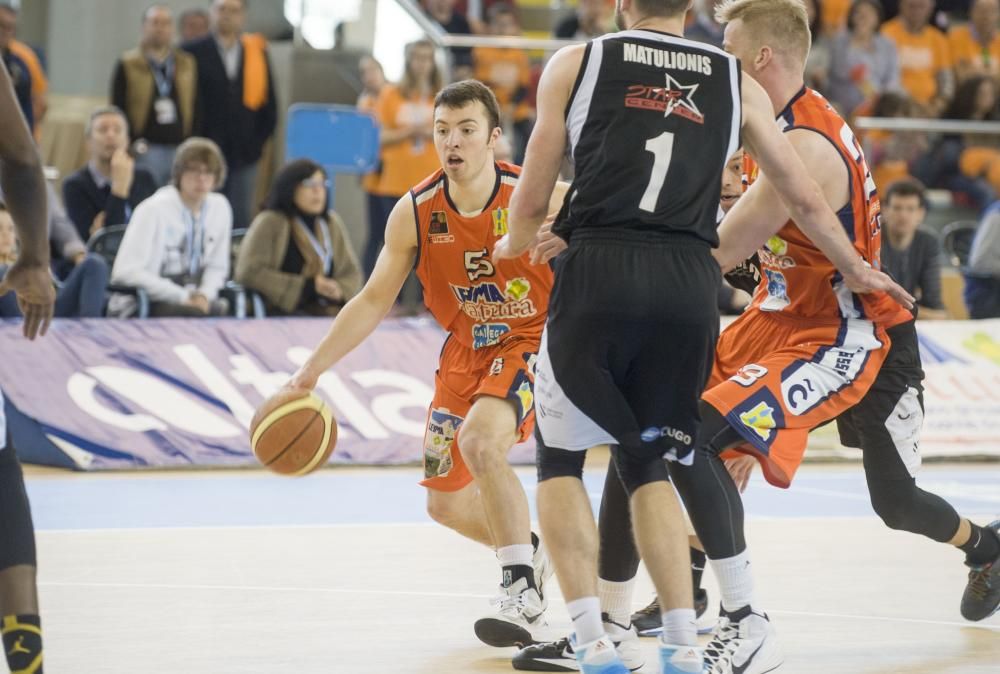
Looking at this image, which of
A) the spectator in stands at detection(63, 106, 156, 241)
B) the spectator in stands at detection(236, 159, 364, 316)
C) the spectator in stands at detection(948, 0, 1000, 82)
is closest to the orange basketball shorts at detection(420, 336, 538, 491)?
the spectator in stands at detection(236, 159, 364, 316)

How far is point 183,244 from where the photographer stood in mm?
10391

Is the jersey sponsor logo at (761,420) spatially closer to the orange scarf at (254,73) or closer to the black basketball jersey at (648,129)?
the black basketball jersey at (648,129)

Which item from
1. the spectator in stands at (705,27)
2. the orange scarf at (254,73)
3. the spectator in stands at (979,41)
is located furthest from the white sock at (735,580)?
the spectator in stands at (979,41)

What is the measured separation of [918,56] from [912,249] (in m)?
4.40

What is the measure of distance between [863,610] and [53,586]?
311cm

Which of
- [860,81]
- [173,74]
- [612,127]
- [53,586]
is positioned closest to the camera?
[612,127]

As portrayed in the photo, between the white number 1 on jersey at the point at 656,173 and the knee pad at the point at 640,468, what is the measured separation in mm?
669

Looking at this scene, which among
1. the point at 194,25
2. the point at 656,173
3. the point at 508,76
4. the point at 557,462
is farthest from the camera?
the point at 194,25

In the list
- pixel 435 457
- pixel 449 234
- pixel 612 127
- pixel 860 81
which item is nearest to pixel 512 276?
pixel 449 234

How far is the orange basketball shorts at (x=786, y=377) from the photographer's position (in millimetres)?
4766

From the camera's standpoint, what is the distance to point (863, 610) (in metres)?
5.77

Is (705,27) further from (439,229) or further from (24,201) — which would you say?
(24,201)

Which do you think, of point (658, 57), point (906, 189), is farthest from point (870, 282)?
point (906, 189)

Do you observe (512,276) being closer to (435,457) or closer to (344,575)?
(435,457)
